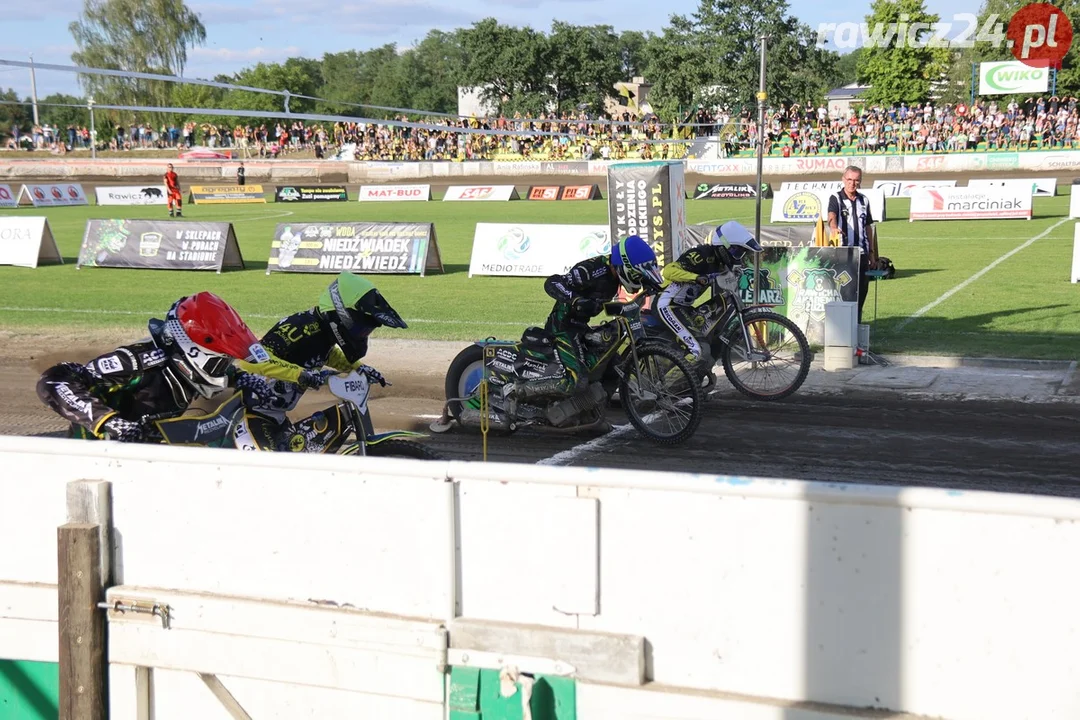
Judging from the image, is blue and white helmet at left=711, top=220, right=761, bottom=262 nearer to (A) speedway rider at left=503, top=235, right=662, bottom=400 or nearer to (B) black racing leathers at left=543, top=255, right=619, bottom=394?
(A) speedway rider at left=503, top=235, right=662, bottom=400

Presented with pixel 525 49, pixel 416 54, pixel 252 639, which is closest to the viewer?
pixel 252 639

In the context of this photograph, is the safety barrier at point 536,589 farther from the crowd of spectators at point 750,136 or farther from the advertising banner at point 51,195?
the advertising banner at point 51,195

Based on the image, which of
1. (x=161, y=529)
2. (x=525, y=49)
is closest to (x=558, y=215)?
(x=161, y=529)

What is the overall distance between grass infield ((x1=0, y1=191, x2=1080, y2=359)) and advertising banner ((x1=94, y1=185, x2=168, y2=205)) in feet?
56.9

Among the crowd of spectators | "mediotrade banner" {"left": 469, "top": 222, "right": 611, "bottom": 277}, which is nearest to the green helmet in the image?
"mediotrade banner" {"left": 469, "top": 222, "right": 611, "bottom": 277}

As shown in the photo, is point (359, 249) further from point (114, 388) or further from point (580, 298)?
point (114, 388)

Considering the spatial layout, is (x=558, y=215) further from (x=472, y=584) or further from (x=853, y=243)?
(x=472, y=584)

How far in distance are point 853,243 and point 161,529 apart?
9.68 metres

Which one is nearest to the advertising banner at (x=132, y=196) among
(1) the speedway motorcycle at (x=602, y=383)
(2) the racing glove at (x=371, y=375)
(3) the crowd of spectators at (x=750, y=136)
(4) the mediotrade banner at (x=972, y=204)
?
(3) the crowd of spectators at (x=750, y=136)

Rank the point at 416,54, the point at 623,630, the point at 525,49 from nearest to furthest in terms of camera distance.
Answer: the point at 623,630
the point at 525,49
the point at 416,54

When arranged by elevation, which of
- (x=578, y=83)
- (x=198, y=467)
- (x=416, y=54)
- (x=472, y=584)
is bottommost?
(x=472, y=584)

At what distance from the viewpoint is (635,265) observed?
937 centimetres

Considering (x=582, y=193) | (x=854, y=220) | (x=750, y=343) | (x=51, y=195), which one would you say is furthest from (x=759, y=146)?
(x=51, y=195)

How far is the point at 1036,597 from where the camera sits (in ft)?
12.3
